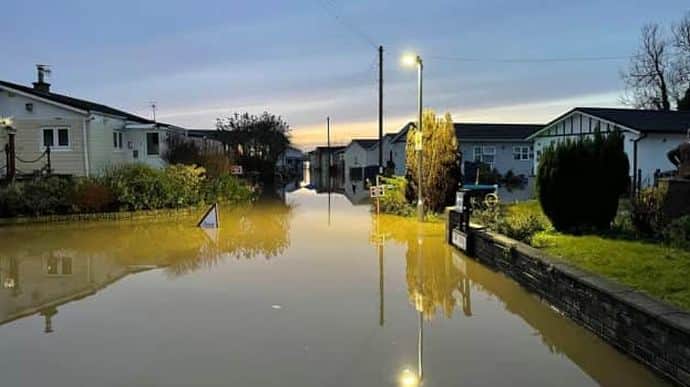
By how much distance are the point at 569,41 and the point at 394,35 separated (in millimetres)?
7075

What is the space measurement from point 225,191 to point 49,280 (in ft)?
48.9

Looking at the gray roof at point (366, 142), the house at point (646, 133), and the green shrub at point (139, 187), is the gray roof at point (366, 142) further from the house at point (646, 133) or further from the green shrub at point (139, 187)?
the green shrub at point (139, 187)

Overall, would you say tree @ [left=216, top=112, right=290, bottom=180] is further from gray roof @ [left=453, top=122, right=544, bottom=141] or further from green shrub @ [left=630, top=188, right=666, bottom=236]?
green shrub @ [left=630, top=188, right=666, bottom=236]

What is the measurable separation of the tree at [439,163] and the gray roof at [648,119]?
12.7 m

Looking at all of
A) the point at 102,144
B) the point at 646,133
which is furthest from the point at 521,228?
the point at 102,144

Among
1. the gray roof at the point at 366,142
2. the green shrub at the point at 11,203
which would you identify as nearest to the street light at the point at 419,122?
the green shrub at the point at 11,203

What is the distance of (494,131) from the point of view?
143ft

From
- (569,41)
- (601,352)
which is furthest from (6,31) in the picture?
(601,352)

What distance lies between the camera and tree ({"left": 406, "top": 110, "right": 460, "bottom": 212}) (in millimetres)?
16797

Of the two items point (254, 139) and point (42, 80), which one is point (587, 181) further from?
point (254, 139)

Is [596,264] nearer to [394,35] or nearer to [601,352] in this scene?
[601,352]

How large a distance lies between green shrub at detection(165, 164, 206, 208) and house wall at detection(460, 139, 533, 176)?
1010 inches

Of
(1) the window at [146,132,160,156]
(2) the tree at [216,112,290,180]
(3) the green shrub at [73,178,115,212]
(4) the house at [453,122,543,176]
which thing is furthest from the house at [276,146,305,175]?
(3) the green shrub at [73,178,115,212]

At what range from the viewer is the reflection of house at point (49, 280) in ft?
23.1
